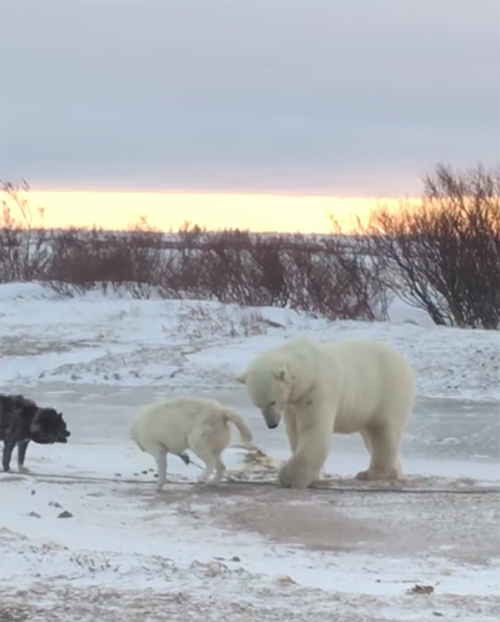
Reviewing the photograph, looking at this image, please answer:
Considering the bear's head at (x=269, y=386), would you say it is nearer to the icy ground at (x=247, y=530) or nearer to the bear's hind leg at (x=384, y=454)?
the icy ground at (x=247, y=530)

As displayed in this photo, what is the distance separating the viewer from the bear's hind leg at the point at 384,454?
10.3 metres

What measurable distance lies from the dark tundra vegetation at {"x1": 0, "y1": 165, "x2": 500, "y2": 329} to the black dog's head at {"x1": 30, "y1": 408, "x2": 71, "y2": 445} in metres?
18.0

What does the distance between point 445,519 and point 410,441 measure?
4.86 m

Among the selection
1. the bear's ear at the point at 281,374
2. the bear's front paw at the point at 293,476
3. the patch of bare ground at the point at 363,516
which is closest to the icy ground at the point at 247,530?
the patch of bare ground at the point at 363,516

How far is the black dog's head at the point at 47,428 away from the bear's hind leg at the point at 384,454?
2564mm

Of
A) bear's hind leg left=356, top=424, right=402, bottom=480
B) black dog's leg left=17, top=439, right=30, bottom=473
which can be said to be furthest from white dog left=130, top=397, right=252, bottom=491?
bear's hind leg left=356, top=424, right=402, bottom=480

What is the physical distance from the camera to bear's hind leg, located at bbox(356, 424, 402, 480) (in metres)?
10.3

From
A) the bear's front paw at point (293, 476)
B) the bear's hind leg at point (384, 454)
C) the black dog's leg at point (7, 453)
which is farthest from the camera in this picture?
the bear's hind leg at point (384, 454)

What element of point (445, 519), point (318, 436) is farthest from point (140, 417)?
point (445, 519)

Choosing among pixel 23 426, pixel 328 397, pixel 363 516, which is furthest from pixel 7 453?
pixel 363 516

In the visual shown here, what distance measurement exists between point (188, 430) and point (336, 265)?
72.1ft

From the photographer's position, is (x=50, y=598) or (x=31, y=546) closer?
(x=50, y=598)

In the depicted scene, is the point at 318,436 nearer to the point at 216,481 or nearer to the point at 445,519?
the point at 216,481

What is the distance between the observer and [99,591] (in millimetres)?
5328
